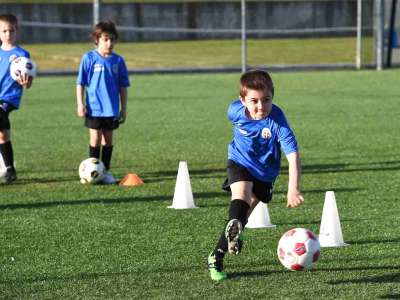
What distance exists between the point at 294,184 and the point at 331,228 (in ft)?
3.83

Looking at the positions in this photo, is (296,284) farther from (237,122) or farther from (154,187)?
(154,187)

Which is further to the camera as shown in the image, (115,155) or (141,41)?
(141,41)

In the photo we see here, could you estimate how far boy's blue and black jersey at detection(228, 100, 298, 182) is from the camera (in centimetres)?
695

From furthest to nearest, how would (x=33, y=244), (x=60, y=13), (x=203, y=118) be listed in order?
(x=60, y=13) → (x=203, y=118) → (x=33, y=244)

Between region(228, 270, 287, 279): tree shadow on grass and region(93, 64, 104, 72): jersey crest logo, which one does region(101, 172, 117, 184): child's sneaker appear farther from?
region(228, 270, 287, 279): tree shadow on grass

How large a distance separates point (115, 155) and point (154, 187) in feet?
9.24

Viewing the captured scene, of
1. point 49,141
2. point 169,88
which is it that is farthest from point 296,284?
point 169,88

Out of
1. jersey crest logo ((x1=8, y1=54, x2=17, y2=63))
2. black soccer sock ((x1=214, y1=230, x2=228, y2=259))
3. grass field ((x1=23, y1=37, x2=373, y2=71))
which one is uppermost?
jersey crest logo ((x1=8, y1=54, x2=17, y2=63))

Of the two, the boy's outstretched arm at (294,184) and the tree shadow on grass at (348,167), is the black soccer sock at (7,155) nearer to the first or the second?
the tree shadow on grass at (348,167)

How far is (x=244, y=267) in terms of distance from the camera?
7121 millimetres

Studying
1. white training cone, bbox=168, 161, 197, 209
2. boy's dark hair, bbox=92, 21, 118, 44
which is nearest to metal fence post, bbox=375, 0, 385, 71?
boy's dark hair, bbox=92, 21, 118, 44

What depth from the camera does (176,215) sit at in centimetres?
923

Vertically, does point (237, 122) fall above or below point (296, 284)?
above

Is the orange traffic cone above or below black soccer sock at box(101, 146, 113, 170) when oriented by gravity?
below
